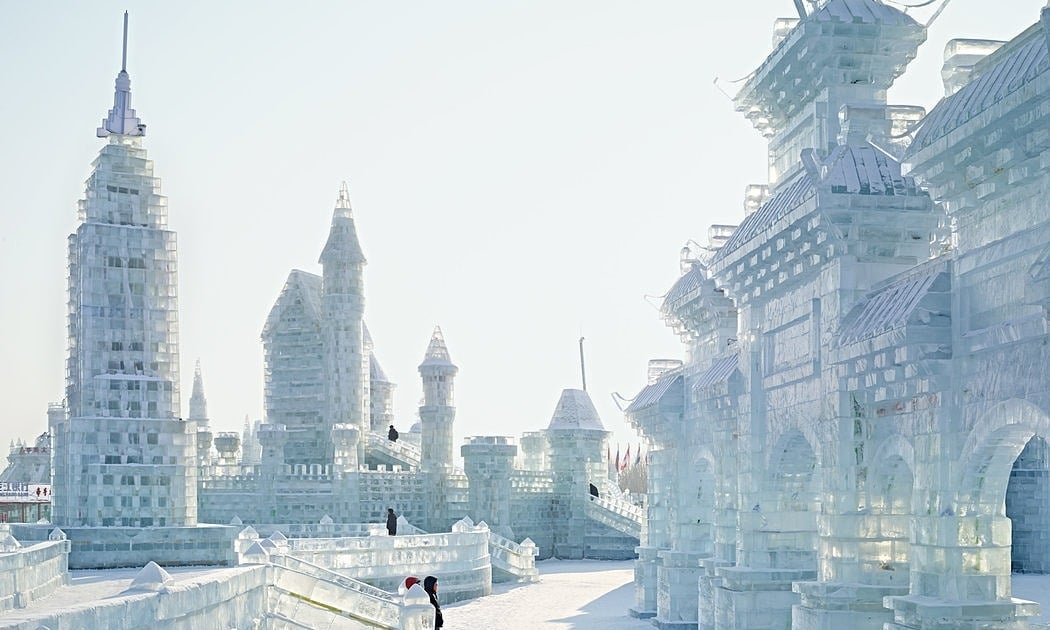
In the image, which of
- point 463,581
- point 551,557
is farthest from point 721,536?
point 551,557

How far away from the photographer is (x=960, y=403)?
14.1 meters

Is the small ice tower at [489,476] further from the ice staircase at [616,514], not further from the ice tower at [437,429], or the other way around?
the ice staircase at [616,514]

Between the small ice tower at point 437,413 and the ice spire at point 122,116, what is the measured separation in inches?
625

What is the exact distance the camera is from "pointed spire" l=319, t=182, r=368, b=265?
47875mm

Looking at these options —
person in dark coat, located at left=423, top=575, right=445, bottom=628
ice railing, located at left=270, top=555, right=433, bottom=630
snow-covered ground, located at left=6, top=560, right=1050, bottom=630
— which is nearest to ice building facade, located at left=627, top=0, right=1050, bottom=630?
snow-covered ground, located at left=6, top=560, right=1050, bottom=630

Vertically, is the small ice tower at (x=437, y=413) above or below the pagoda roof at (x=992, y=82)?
below

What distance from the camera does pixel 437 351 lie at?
4728cm

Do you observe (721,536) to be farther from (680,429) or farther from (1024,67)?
(1024,67)

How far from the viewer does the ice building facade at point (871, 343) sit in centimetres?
1318

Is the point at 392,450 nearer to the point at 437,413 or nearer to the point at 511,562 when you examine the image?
the point at 437,413

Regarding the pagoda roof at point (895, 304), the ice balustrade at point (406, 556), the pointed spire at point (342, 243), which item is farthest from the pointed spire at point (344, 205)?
the pagoda roof at point (895, 304)

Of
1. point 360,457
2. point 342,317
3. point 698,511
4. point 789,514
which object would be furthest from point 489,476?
point 789,514

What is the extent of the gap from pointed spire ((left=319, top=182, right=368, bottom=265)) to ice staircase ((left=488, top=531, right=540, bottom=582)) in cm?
1354

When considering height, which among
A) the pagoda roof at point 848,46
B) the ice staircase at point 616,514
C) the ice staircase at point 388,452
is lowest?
the ice staircase at point 616,514
